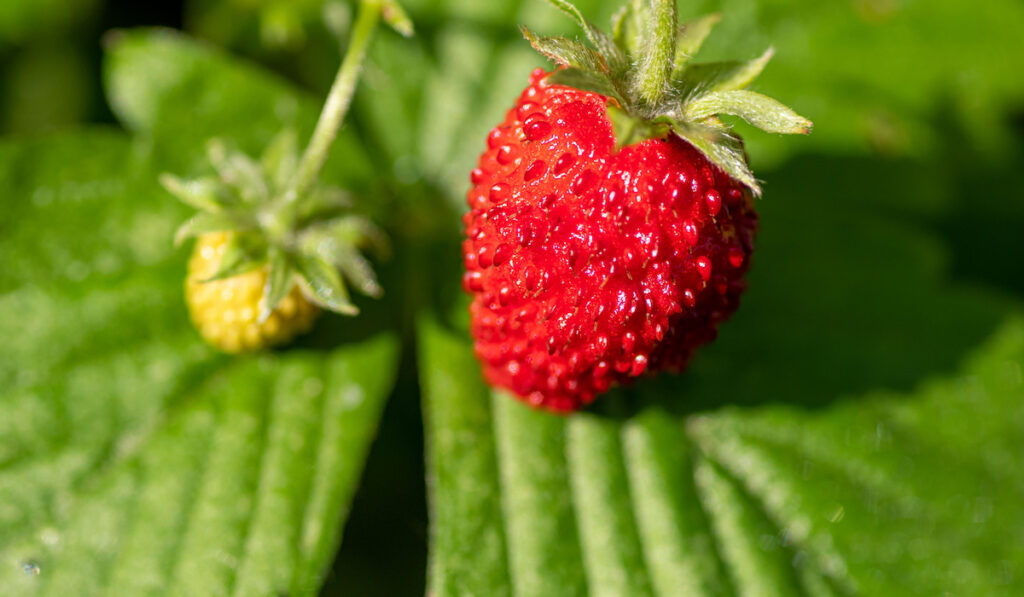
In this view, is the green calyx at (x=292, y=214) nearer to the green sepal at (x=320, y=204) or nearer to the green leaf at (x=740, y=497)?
the green sepal at (x=320, y=204)

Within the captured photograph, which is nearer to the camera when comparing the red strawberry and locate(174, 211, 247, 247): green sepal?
the red strawberry

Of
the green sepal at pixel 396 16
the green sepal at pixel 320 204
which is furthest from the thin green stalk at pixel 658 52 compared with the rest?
the green sepal at pixel 320 204

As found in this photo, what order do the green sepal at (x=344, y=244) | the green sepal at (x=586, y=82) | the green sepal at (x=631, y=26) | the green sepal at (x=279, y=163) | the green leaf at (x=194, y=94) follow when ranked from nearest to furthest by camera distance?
the green sepal at (x=586, y=82) → the green sepal at (x=631, y=26) → the green sepal at (x=344, y=244) → the green sepal at (x=279, y=163) → the green leaf at (x=194, y=94)

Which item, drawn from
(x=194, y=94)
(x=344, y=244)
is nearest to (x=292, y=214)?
(x=344, y=244)

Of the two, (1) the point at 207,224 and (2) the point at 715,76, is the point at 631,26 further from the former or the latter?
(1) the point at 207,224

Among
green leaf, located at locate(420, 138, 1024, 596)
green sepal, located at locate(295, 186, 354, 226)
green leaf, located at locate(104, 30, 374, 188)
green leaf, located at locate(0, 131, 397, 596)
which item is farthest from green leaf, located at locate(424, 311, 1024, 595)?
green leaf, located at locate(104, 30, 374, 188)

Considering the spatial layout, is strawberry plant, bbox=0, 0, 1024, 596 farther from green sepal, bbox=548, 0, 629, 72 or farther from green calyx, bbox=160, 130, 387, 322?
green sepal, bbox=548, 0, 629, 72
